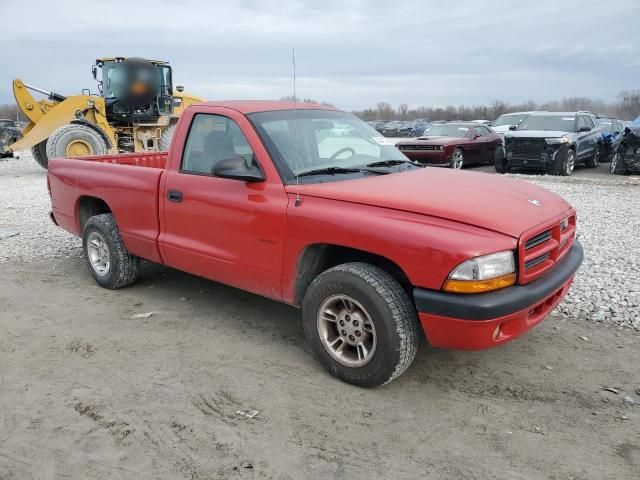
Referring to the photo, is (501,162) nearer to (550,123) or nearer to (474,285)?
(550,123)

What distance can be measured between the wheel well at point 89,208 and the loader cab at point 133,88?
1033 cm

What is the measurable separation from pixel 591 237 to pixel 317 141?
4.93 meters

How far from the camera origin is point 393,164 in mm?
4523

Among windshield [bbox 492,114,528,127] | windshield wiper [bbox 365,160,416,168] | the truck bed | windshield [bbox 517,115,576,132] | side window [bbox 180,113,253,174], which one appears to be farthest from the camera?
windshield [bbox 492,114,528,127]

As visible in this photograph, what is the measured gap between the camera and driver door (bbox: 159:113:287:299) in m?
3.91

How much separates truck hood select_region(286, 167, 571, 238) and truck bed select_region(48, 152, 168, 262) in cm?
169

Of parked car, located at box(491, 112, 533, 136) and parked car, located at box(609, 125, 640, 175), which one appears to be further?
parked car, located at box(491, 112, 533, 136)

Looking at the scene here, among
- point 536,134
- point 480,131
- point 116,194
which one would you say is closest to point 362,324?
point 116,194

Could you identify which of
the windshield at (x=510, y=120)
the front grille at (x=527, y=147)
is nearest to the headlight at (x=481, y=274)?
the front grille at (x=527, y=147)

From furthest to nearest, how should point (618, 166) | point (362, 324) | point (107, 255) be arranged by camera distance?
point (618, 166)
point (107, 255)
point (362, 324)

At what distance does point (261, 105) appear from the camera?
452 cm

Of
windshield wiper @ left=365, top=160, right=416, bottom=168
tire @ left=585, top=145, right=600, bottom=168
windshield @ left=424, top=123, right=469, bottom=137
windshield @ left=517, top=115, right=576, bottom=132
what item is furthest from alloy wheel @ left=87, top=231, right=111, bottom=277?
tire @ left=585, top=145, right=600, bottom=168

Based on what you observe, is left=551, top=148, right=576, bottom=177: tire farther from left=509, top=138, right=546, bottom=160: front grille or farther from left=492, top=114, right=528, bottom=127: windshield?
left=492, top=114, right=528, bottom=127: windshield

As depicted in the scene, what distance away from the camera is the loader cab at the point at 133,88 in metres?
15.0
